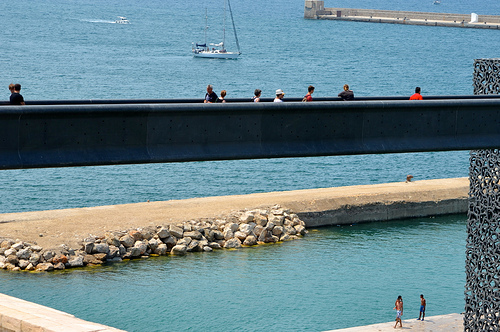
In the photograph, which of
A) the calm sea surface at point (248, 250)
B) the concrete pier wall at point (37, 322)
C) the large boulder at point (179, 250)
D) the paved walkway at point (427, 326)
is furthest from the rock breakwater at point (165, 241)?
the concrete pier wall at point (37, 322)

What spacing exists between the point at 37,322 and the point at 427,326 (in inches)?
557

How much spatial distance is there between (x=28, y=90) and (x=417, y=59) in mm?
80600

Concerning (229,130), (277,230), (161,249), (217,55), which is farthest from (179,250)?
(217,55)

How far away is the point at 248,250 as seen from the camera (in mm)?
38531

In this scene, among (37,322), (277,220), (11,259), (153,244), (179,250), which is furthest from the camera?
(277,220)

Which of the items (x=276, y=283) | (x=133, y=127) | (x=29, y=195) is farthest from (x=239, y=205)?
(x=133, y=127)

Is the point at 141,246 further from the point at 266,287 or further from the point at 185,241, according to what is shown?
the point at 266,287

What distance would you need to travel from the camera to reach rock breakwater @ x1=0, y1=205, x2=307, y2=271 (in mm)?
34062

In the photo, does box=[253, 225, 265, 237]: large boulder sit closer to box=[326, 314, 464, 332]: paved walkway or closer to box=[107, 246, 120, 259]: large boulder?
box=[107, 246, 120, 259]: large boulder

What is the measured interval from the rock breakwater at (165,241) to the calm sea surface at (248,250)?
2.39 ft

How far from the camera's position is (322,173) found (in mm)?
60938

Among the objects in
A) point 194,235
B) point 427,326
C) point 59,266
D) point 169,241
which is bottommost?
point 427,326

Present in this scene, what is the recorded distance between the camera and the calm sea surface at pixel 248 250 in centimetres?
3053

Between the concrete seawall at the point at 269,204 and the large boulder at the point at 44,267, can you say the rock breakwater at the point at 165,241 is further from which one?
the concrete seawall at the point at 269,204
